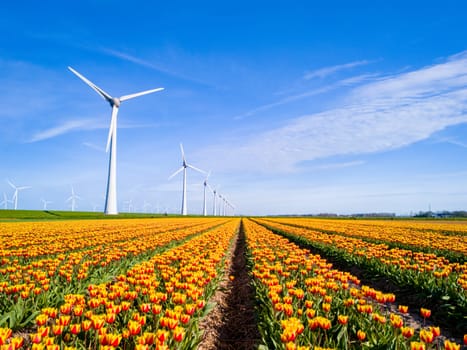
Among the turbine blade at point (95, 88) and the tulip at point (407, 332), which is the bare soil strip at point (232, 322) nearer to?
the tulip at point (407, 332)

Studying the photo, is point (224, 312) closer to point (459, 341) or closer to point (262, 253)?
point (262, 253)

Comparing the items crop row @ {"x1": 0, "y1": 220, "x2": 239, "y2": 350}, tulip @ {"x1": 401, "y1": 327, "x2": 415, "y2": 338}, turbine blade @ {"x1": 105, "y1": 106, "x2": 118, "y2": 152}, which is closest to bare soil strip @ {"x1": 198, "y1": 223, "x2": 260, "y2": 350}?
crop row @ {"x1": 0, "y1": 220, "x2": 239, "y2": 350}

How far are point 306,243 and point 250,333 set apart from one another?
15551 millimetres

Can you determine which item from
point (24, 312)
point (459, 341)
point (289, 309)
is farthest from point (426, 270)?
point (24, 312)

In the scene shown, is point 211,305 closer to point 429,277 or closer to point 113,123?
point 429,277

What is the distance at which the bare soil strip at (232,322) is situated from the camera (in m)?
5.88

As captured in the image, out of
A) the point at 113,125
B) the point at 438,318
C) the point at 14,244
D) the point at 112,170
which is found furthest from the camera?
the point at 112,170

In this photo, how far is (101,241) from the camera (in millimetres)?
16797

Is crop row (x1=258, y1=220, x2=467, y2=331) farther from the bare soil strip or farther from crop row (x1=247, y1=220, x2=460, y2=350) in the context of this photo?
the bare soil strip

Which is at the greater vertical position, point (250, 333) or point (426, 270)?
point (426, 270)

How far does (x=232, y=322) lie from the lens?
7.14m

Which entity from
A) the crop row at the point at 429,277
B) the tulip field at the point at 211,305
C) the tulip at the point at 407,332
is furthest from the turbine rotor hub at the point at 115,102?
the tulip at the point at 407,332

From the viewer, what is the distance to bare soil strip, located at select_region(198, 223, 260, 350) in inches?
231

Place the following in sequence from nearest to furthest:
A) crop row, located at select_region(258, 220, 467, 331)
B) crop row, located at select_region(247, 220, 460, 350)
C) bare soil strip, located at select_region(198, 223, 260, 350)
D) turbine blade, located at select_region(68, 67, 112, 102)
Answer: crop row, located at select_region(247, 220, 460, 350), bare soil strip, located at select_region(198, 223, 260, 350), crop row, located at select_region(258, 220, 467, 331), turbine blade, located at select_region(68, 67, 112, 102)
